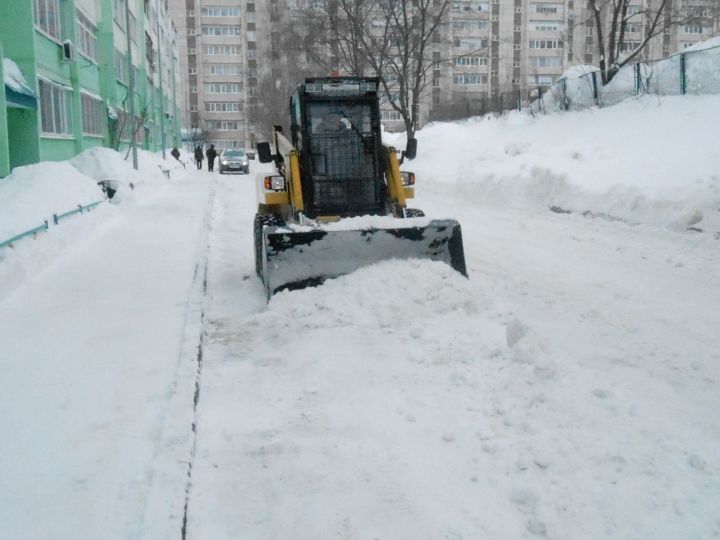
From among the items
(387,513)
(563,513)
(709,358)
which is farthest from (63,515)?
(709,358)

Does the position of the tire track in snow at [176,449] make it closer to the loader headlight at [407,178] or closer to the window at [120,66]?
the loader headlight at [407,178]

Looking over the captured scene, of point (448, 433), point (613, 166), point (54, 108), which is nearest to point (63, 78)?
point (54, 108)

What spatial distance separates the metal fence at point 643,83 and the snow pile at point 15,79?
18.6 meters

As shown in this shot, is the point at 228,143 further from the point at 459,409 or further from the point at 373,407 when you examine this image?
the point at 459,409

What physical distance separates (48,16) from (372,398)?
79.6 feet

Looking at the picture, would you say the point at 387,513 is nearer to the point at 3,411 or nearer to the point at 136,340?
the point at 3,411

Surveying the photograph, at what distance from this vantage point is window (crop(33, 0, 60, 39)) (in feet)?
79.0

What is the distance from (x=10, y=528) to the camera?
3.84 metres

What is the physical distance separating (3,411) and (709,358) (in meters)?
5.40

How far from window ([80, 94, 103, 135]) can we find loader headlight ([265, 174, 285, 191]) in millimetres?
22930

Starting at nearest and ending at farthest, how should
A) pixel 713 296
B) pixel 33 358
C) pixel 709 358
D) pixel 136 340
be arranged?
pixel 709 358 → pixel 33 358 → pixel 136 340 → pixel 713 296

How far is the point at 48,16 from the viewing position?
2534cm

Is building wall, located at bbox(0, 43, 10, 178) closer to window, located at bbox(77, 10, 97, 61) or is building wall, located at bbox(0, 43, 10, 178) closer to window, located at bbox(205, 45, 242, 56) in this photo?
window, located at bbox(77, 10, 97, 61)

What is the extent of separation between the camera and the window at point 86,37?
30.7 metres
